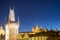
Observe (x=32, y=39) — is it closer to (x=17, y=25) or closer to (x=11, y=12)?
(x=17, y=25)

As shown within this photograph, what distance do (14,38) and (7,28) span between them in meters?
2.25

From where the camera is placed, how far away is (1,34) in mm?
49188

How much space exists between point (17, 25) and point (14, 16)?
9.36 feet

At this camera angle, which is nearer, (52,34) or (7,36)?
(52,34)

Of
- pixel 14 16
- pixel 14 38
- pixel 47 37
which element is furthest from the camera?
pixel 14 16

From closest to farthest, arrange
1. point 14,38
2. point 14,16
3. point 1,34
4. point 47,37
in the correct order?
point 47,37, point 14,38, point 14,16, point 1,34

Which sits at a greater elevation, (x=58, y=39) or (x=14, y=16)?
(x=14, y=16)

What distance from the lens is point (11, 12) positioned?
42.4 m

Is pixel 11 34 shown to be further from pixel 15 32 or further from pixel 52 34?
pixel 52 34

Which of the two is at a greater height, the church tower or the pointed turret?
the pointed turret

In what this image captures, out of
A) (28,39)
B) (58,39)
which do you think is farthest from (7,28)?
(58,39)

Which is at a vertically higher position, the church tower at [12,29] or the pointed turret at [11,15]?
the pointed turret at [11,15]

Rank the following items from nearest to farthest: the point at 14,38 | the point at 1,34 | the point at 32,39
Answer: the point at 32,39 < the point at 14,38 < the point at 1,34

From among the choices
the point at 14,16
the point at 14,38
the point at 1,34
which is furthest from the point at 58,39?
the point at 1,34
